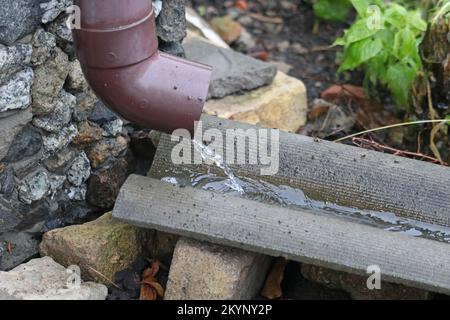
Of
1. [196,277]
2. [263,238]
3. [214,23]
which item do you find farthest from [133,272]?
[214,23]

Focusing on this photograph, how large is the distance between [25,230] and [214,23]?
78.5 inches

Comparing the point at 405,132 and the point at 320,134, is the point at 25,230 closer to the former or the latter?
the point at 320,134

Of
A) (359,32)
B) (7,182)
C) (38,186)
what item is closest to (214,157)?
(38,186)

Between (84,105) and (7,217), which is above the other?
(84,105)

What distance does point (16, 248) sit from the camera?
8.82 ft

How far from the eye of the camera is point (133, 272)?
2.79 metres

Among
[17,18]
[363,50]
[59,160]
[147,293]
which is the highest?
[17,18]

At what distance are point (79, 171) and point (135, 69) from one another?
57cm

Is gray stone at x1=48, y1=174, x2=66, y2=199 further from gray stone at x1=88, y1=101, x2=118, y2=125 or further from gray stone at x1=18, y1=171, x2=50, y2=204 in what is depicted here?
gray stone at x1=88, y1=101, x2=118, y2=125

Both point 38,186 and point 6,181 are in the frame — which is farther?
point 38,186

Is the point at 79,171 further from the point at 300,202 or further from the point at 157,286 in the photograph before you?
the point at 300,202

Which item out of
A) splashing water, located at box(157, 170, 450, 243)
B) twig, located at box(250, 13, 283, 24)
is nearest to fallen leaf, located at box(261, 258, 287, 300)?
splashing water, located at box(157, 170, 450, 243)

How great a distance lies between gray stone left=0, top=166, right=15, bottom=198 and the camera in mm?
2539

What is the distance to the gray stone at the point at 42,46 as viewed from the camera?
246 cm
